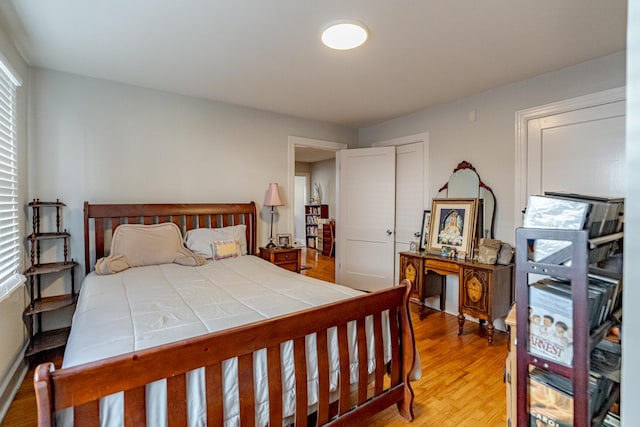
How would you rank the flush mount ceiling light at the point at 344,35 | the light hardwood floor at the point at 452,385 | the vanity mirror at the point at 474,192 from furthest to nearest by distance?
the vanity mirror at the point at 474,192 < the flush mount ceiling light at the point at 344,35 < the light hardwood floor at the point at 452,385

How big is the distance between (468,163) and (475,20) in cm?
170

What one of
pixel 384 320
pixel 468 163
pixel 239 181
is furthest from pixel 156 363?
pixel 468 163

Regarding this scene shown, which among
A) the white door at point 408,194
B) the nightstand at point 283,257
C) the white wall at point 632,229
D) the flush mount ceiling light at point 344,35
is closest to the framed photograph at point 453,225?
the white door at point 408,194

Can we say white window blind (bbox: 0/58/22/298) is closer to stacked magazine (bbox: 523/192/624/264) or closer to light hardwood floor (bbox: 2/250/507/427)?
light hardwood floor (bbox: 2/250/507/427)

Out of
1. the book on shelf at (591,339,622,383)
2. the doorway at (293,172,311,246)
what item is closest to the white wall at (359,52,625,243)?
the book on shelf at (591,339,622,383)

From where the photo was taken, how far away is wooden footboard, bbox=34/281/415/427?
0.95 metres

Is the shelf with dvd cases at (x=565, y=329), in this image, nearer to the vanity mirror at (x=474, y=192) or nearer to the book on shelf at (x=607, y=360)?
the book on shelf at (x=607, y=360)

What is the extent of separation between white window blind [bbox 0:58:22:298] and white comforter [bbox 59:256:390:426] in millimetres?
458

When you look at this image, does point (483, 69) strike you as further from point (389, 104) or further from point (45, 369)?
point (45, 369)

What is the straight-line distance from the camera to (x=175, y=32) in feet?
6.88

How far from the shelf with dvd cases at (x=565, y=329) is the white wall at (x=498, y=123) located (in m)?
2.20

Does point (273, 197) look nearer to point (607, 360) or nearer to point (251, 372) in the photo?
point (251, 372)

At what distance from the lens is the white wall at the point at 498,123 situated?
2.55 meters

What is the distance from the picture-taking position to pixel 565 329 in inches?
36.4
